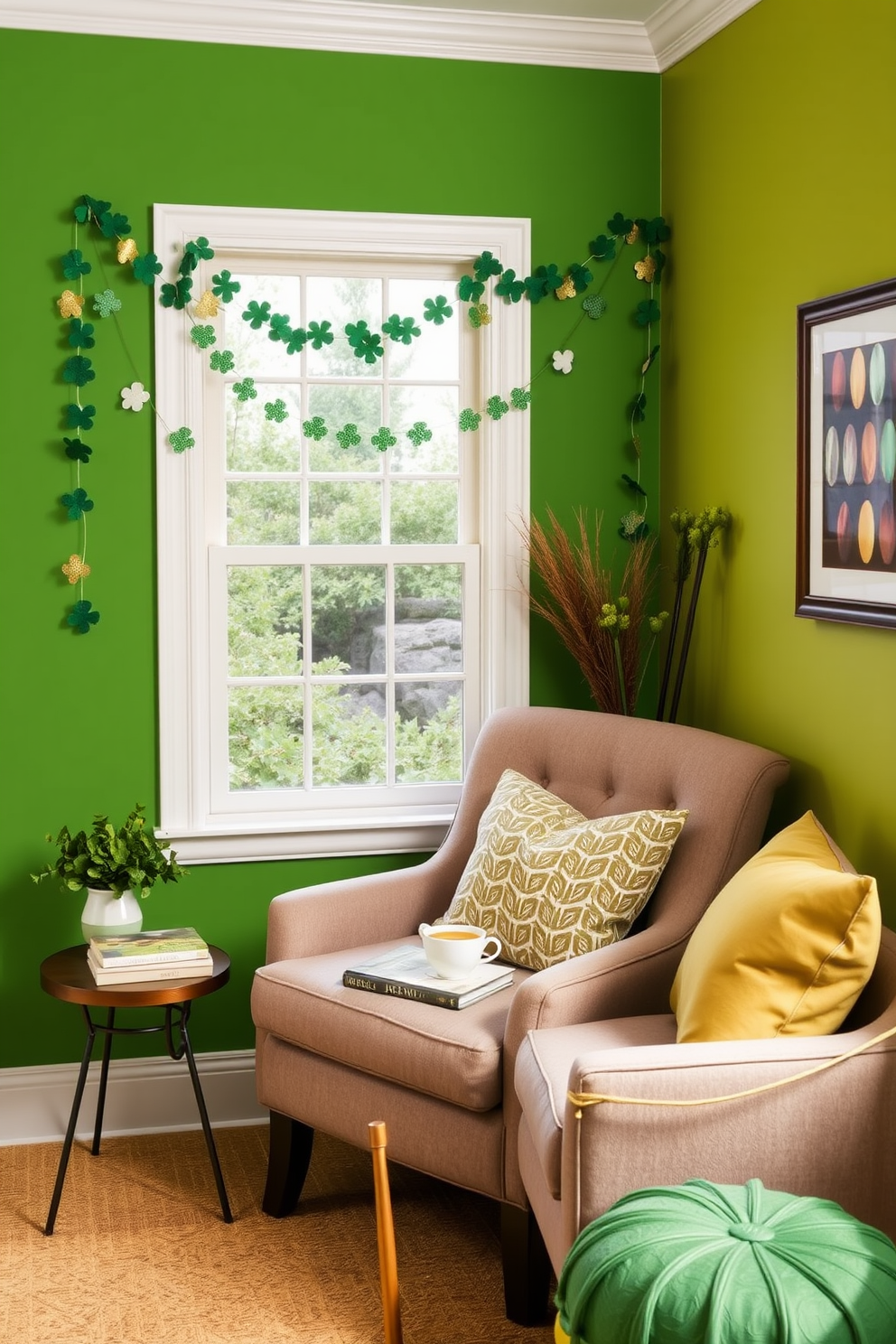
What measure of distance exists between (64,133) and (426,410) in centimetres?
109

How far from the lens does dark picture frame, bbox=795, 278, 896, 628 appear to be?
2.50m

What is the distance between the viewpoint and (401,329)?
11.3 ft

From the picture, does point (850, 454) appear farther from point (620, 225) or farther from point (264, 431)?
point (264, 431)

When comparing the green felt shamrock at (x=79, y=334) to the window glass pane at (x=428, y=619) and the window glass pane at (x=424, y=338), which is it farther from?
the window glass pane at (x=428, y=619)

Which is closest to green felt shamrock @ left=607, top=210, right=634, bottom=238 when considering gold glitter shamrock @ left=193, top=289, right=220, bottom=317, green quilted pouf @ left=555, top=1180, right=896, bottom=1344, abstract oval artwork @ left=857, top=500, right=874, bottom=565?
gold glitter shamrock @ left=193, top=289, right=220, bottom=317

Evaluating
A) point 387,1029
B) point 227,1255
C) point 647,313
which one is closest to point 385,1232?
point 387,1029

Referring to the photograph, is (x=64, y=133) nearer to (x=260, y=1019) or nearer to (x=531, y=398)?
(x=531, y=398)

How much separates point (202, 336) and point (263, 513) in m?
0.47

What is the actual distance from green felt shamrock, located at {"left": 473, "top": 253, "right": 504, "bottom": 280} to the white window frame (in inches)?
1.4

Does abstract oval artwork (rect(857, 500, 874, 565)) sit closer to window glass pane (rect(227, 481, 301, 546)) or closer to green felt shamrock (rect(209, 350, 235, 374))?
window glass pane (rect(227, 481, 301, 546))

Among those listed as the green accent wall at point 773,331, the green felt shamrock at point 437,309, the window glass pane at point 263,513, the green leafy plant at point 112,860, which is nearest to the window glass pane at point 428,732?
A: the window glass pane at point 263,513

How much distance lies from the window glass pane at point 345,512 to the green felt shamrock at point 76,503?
0.57 metres

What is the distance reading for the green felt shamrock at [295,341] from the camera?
3.37 m

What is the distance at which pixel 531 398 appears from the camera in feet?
11.5
